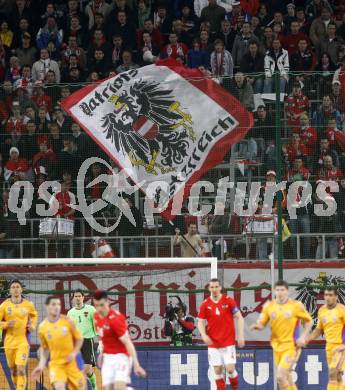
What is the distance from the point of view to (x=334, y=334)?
18.5 metres

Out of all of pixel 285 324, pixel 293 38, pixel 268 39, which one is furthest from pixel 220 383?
pixel 293 38

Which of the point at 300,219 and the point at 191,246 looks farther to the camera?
the point at 191,246

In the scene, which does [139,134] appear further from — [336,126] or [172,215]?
[336,126]

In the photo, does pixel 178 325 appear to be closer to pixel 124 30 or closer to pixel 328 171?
pixel 328 171

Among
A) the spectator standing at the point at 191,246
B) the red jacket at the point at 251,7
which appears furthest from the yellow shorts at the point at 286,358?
the red jacket at the point at 251,7

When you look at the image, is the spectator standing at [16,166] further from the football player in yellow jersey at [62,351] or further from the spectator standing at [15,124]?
the football player in yellow jersey at [62,351]

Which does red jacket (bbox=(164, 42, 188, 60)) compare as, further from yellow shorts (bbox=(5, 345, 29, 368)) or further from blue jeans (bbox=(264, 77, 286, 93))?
yellow shorts (bbox=(5, 345, 29, 368))

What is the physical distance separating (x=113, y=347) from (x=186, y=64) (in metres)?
11.1

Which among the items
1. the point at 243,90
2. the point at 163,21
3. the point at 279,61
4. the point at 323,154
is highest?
Answer: the point at 163,21

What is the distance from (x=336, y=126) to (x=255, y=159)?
5.13 ft

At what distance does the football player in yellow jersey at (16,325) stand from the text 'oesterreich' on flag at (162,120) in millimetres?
3277

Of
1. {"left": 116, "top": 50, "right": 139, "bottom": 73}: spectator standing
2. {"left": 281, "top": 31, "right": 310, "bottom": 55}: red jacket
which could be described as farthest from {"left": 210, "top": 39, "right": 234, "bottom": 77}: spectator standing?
{"left": 116, "top": 50, "right": 139, "bottom": 73}: spectator standing

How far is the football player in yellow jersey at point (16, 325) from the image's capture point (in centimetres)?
2002

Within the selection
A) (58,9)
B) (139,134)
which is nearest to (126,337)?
(139,134)
